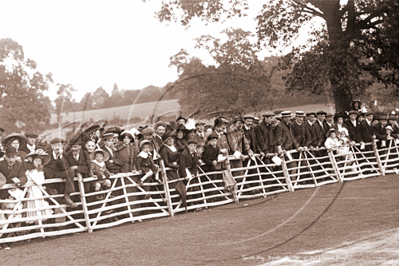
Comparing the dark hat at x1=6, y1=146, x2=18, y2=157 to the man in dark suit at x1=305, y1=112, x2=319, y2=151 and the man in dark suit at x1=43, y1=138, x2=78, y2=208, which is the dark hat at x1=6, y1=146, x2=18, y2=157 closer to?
the man in dark suit at x1=43, y1=138, x2=78, y2=208

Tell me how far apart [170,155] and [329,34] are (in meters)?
15.2

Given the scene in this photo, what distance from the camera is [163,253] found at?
775 centimetres

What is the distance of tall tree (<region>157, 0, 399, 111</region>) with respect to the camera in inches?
926

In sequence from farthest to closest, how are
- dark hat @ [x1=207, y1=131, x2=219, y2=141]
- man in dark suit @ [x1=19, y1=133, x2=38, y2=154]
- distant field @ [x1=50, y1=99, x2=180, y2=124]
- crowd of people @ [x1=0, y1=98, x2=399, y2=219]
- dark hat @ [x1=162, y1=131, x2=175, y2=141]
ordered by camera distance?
distant field @ [x1=50, y1=99, x2=180, y2=124] → dark hat @ [x1=207, y1=131, x2=219, y2=141] → dark hat @ [x1=162, y1=131, x2=175, y2=141] → man in dark suit @ [x1=19, y1=133, x2=38, y2=154] → crowd of people @ [x1=0, y1=98, x2=399, y2=219]

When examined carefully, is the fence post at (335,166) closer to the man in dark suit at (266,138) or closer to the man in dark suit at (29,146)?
the man in dark suit at (266,138)

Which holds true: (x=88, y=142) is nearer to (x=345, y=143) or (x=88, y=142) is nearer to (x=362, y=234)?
(x=362, y=234)

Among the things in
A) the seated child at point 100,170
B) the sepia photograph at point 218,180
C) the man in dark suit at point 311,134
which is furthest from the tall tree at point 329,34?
the seated child at point 100,170

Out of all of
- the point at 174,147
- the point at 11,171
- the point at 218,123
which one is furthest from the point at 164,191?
the point at 11,171

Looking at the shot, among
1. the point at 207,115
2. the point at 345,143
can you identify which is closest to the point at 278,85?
the point at 207,115

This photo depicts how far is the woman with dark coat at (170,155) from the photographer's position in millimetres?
12594

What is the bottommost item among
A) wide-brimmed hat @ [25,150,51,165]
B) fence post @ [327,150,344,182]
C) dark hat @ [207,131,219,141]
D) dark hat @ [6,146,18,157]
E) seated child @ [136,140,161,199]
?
fence post @ [327,150,344,182]

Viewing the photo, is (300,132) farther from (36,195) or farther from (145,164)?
(36,195)

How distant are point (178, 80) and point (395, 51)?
39.2ft

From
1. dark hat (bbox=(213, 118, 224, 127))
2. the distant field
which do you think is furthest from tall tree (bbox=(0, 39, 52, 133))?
dark hat (bbox=(213, 118, 224, 127))
